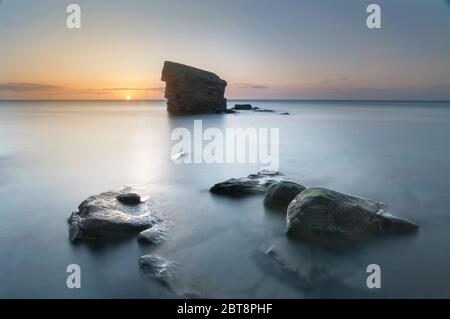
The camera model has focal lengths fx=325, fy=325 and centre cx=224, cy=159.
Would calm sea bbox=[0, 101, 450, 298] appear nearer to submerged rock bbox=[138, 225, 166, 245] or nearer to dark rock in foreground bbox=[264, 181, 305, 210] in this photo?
submerged rock bbox=[138, 225, 166, 245]

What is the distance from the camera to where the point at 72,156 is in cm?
1516

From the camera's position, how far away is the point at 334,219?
5.83 m

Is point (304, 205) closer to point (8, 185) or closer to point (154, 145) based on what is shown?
point (8, 185)

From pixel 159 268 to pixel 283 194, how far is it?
11.5 feet

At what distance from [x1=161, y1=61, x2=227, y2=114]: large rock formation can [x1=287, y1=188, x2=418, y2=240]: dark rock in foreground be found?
39.2 metres

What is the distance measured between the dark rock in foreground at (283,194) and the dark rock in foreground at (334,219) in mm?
992

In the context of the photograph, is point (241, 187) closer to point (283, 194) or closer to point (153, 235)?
point (283, 194)

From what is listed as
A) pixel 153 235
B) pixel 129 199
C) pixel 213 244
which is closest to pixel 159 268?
pixel 153 235

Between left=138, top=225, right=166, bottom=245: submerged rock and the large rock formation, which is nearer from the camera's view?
left=138, top=225, right=166, bottom=245: submerged rock

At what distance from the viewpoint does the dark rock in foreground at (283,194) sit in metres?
7.28

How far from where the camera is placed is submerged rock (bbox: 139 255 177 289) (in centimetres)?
461

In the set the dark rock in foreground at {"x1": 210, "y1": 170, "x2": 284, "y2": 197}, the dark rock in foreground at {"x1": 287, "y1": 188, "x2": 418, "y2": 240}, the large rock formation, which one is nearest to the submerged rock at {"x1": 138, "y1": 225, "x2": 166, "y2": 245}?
the dark rock in foreground at {"x1": 287, "y1": 188, "x2": 418, "y2": 240}
